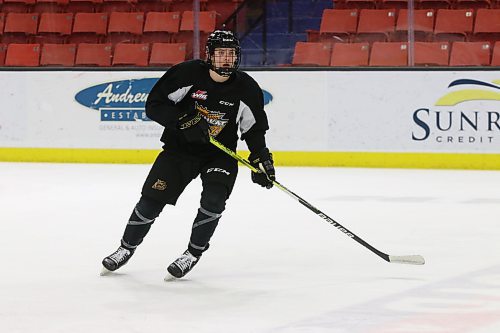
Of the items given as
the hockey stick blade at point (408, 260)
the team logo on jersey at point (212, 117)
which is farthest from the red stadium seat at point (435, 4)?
the team logo on jersey at point (212, 117)

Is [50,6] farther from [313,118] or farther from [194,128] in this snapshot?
[194,128]

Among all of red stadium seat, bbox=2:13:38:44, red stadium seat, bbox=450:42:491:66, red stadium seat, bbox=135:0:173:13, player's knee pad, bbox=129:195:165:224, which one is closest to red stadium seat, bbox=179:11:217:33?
red stadium seat, bbox=135:0:173:13

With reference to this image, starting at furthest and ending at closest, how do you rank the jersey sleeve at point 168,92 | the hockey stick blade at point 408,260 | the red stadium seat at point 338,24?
the red stadium seat at point 338,24, the hockey stick blade at point 408,260, the jersey sleeve at point 168,92

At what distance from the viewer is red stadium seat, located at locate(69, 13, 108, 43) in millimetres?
9969

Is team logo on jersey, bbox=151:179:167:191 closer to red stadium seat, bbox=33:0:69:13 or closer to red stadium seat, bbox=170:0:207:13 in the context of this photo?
red stadium seat, bbox=170:0:207:13

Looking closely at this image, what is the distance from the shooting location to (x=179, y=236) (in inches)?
211

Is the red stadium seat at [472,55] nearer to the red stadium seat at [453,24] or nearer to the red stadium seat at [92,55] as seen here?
the red stadium seat at [453,24]

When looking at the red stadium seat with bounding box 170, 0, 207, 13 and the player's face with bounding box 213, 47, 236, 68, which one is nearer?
the player's face with bounding box 213, 47, 236, 68

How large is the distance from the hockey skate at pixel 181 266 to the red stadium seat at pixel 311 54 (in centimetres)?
535

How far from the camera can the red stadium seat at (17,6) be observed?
1007cm

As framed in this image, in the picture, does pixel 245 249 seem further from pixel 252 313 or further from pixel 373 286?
pixel 252 313

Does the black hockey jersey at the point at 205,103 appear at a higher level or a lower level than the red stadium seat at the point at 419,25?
lower

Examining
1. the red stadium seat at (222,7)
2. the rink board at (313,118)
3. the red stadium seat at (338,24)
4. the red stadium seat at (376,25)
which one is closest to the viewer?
the rink board at (313,118)

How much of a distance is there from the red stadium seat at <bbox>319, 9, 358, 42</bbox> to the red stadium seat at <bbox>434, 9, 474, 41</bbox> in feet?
2.40
